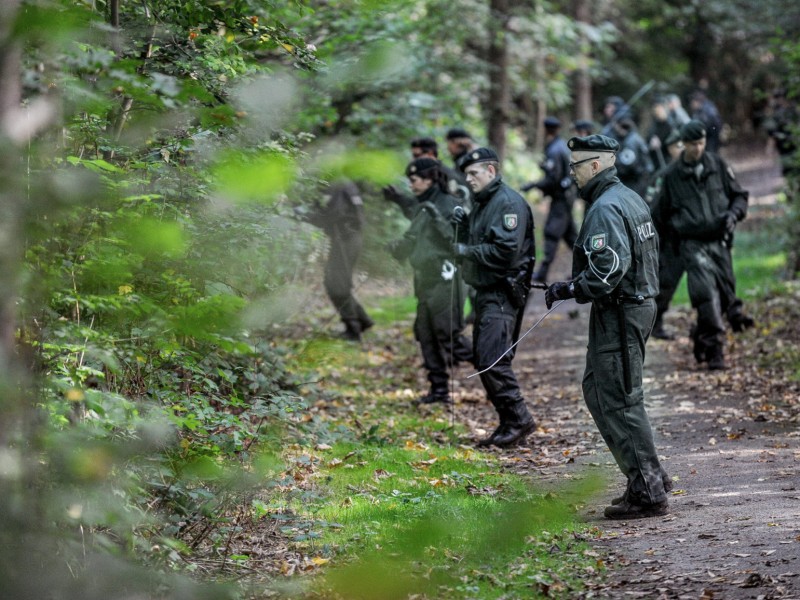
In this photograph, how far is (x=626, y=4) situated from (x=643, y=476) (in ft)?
103

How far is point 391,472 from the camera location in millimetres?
8211

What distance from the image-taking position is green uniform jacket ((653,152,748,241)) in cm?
1123

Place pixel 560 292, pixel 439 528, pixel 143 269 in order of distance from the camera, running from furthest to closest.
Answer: pixel 560 292 < pixel 143 269 < pixel 439 528

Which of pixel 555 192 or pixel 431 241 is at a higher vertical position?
pixel 431 241

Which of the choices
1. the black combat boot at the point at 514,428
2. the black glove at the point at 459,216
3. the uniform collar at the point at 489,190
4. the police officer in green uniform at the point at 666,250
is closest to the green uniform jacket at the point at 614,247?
the uniform collar at the point at 489,190

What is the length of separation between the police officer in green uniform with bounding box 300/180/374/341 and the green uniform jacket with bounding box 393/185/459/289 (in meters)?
2.24

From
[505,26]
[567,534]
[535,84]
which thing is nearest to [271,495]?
[567,534]

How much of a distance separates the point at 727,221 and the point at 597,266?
5.07m

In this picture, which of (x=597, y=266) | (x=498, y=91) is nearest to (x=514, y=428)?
(x=597, y=266)

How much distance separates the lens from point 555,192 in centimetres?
1628

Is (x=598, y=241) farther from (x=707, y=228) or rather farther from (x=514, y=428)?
(x=707, y=228)

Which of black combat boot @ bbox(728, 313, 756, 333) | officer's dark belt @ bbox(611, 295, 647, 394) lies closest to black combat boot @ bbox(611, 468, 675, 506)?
officer's dark belt @ bbox(611, 295, 647, 394)

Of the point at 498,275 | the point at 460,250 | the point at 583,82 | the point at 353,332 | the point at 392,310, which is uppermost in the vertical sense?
the point at 460,250

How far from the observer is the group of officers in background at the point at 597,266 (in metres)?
6.71
